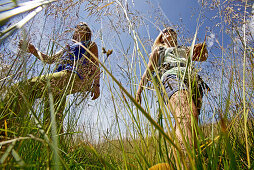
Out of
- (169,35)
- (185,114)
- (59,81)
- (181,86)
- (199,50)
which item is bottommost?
(185,114)

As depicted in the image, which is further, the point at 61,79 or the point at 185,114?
the point at 61,79

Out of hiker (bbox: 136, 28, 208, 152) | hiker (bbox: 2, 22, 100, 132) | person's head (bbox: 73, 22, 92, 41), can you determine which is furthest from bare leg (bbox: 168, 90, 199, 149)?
person's head (bbox: 73, 22, 92, 41)

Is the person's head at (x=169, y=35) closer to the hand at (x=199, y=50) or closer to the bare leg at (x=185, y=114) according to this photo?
the hand at (x=199, y=50)

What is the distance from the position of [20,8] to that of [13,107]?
691 mm

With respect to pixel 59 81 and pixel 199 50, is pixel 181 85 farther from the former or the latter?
pixel 59 81

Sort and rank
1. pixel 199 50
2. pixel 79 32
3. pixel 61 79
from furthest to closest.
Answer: pixel 79 32 < pixel 199 50 < pixel 61 79

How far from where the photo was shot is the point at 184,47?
1.11 m

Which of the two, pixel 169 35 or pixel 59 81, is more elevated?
pixel 169 35

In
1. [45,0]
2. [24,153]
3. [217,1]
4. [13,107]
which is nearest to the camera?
[45,0]

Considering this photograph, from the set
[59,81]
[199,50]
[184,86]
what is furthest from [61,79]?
[199,50]

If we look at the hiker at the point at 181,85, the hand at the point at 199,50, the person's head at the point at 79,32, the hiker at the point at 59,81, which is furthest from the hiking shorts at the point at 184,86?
the person's head at the point at 79,32

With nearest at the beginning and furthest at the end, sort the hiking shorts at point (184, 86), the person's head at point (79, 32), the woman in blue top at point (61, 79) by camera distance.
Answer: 1. the hiking shorts at point (184, 86)
2. the woman in blue top at point (61, 79)
3. the person's head at point (79, 32)

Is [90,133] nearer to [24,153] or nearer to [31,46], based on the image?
[31,46]

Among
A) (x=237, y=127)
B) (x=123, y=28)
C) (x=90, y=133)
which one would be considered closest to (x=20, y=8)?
(x=123, y=28)
